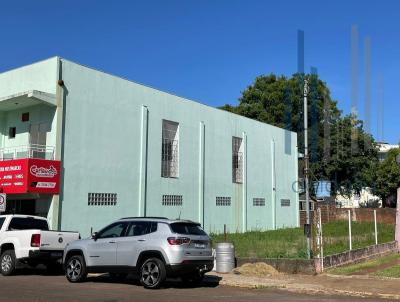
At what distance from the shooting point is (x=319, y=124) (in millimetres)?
52906

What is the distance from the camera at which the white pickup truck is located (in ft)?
51.3

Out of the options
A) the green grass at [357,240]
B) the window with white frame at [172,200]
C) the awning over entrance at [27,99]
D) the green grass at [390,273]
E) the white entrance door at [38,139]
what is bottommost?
the green grass at [390,273]

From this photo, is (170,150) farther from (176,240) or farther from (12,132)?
(176,240)

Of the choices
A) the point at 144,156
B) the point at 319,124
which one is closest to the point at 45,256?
the point at 144,156

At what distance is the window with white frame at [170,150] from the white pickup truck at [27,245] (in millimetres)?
12656

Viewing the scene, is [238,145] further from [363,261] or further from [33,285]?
[33,285]

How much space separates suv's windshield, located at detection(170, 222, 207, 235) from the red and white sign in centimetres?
1004

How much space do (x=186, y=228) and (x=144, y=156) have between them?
13.8m

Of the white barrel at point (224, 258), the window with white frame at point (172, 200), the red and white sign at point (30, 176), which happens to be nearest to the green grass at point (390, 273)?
the white barrel at point (224, 258)

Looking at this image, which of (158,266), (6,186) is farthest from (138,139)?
(158,266)

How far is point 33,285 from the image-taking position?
534 inches

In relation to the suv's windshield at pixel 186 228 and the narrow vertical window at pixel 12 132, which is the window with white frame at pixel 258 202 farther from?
the suv's windshield at pixel 186 228

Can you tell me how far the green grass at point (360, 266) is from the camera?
54.6 ft

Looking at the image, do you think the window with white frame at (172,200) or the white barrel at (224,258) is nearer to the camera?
the white barrel at (224,258)
